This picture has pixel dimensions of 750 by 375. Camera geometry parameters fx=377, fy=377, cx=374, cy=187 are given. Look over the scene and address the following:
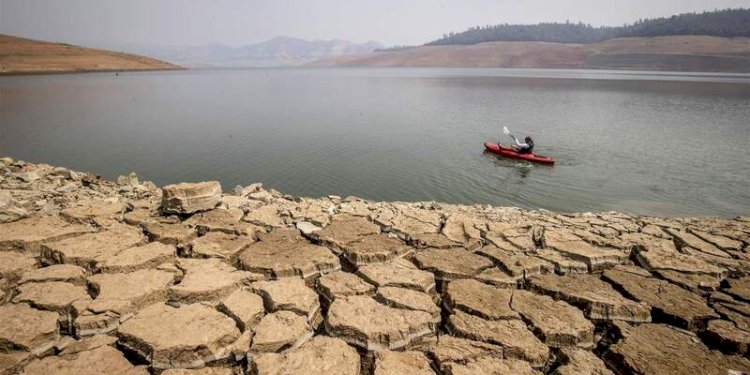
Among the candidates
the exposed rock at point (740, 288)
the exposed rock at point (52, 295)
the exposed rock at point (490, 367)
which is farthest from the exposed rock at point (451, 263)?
the exposed rock at point (52, 295)

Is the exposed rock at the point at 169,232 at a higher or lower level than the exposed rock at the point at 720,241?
higher

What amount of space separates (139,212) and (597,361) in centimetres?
577

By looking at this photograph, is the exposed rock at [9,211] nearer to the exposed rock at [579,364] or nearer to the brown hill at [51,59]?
the exposed rock at [579,364]

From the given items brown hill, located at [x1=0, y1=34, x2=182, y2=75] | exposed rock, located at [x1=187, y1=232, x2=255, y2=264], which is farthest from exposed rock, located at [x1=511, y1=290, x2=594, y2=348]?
brown hill, located at [x1=0, y1=34, x2=182, y2=75]

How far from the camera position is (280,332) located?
3.17 m

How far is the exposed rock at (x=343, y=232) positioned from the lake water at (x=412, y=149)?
15.6 ft

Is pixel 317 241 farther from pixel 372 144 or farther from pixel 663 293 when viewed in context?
pixel 372 144

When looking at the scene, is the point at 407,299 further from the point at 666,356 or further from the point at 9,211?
the point at 9,211

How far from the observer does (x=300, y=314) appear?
11.3ft

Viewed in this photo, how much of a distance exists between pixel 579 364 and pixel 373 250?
2.36 m

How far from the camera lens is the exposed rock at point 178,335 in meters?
2.91

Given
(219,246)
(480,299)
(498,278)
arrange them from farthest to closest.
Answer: (219,246), (498,278), (480,299)

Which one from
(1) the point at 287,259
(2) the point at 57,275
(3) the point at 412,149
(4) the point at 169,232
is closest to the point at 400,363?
(1) the point at 287,259

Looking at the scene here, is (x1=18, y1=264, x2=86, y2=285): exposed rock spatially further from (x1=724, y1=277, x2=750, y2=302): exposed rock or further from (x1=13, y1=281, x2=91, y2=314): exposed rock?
(x1=724, y1=277, x2=750, y2=302): exposed rock
